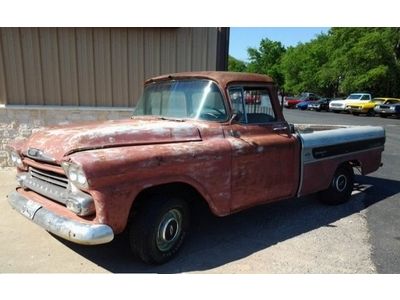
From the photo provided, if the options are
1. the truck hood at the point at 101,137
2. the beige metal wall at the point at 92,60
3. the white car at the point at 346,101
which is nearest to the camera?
the truck hood at the point at 101,137

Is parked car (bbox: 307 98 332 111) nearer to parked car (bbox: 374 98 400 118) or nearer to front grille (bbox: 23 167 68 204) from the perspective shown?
parked car (bbox: 374 98 400 118)

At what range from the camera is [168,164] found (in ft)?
11.2

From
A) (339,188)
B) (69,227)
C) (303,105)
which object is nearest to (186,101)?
(69,227)

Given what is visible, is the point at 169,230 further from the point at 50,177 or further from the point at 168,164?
the point at 50,177

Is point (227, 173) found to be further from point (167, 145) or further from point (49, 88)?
point (49, 88)

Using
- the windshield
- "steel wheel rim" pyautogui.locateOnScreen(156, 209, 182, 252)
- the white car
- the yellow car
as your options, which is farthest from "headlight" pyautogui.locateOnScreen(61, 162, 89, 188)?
the white car

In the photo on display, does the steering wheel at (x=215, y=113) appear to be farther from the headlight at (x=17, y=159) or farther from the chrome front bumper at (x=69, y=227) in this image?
the headlight at (x=17, y=159)

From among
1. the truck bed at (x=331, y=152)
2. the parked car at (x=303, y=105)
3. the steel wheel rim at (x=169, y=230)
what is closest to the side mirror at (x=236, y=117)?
the truck bed at (x=331, y=152)

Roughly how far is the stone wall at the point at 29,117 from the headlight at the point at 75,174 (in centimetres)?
468

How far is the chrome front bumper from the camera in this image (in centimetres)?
298

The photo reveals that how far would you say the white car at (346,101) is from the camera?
28.9 meters

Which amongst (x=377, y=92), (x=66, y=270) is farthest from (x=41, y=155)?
(x=377, y=92)

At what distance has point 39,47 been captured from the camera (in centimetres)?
750

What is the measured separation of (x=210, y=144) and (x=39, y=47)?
213 inches
